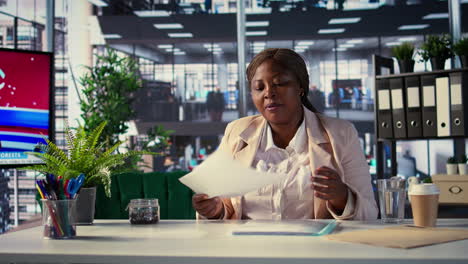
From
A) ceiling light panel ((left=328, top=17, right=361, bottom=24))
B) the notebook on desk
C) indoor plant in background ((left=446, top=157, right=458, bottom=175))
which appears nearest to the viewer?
the notebook on desk

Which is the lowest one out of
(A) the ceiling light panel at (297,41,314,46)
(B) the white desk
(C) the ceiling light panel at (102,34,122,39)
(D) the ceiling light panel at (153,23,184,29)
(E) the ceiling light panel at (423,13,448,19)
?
(B) the white desk

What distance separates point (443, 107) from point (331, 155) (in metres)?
1.61

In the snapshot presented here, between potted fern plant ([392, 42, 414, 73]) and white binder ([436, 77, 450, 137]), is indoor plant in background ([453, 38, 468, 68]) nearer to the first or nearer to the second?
white binder ([436, 77, 450, 137])

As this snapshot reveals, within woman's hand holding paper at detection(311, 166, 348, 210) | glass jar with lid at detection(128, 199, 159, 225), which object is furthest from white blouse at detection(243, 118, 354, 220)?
glass jar with lid at detection(128, 199, 159, 225)

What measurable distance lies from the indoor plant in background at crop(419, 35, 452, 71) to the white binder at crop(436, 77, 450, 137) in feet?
0.66

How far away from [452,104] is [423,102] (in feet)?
0.55

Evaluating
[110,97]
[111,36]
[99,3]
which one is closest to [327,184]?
[110,97]

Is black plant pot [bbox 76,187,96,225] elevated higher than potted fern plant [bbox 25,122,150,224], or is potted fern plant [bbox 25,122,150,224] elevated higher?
potted fern plant [bbox 25,122,150,224]

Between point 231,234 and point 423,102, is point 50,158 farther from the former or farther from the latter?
point 423,102

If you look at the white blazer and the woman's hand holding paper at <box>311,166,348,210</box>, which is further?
the white blazer

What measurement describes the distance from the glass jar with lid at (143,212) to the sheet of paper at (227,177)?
255 millimetres

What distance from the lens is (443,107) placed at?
3273 mm

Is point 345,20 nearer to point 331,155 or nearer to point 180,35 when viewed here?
point 180,35

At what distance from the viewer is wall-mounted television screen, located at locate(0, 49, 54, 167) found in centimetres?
357
